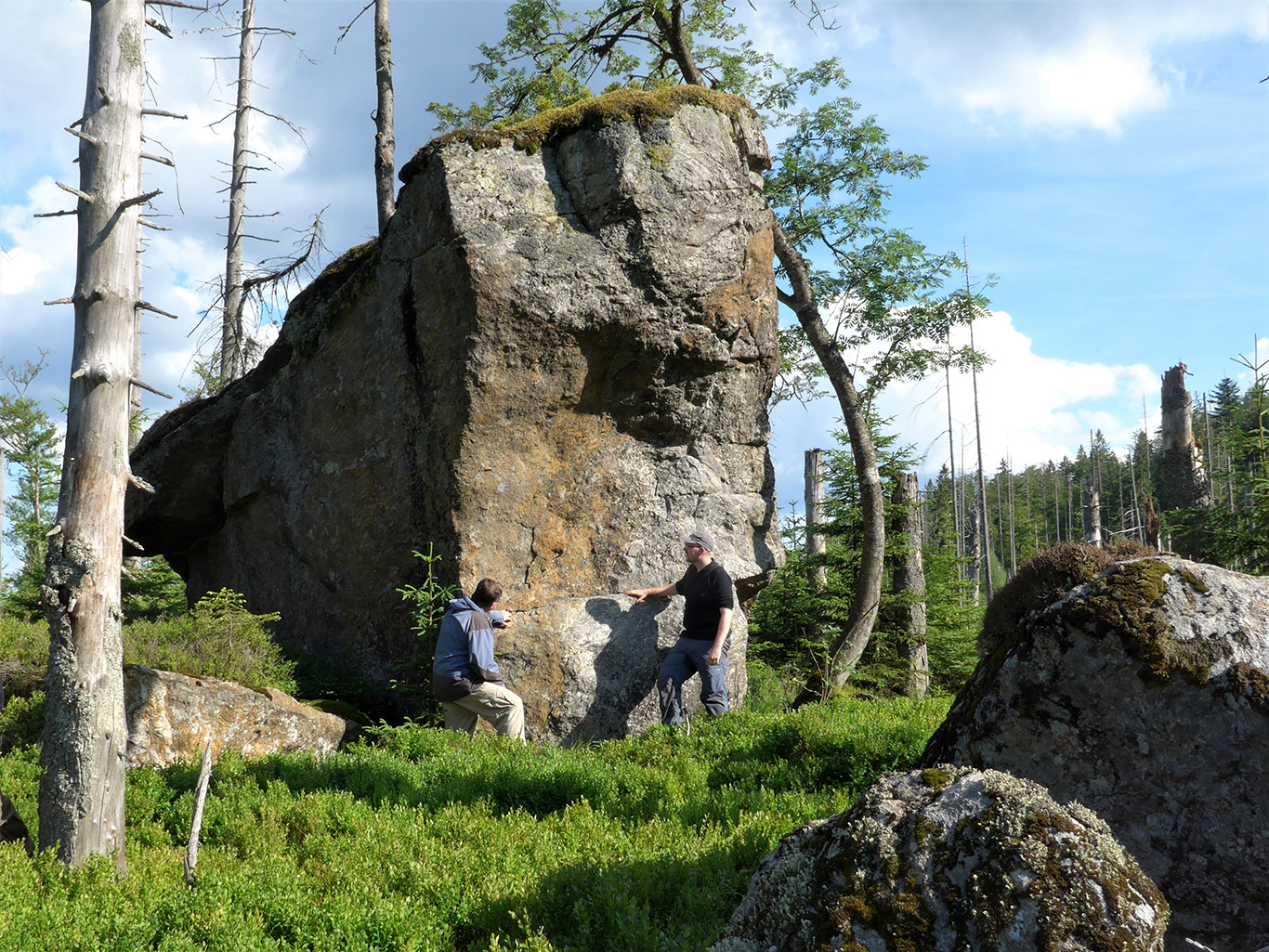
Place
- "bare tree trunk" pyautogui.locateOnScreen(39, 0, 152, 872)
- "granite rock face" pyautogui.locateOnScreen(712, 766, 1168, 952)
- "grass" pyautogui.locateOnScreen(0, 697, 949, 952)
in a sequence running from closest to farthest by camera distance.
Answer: "granite rock face" pyautogui.locateOnScreen(712, 766, 1168, 952) → "grass" pyautogui.locateOnScreen(0, 697, 949, 952) → "bare tree trunk" pyautogui.locateOnScreen(39, 0, 152, 872)

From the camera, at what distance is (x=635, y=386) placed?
36.5ft

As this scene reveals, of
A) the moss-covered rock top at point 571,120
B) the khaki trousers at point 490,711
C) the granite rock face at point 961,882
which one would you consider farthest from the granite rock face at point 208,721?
the granite rock face at point 961,882

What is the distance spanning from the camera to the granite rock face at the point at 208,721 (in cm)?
837

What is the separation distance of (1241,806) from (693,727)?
5.51m

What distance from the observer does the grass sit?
4496mm

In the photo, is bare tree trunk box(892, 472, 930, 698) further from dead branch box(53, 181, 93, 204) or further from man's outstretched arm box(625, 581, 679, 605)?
dead branch box(53, 181, 93, 204)

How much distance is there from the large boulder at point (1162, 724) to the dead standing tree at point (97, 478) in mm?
5808

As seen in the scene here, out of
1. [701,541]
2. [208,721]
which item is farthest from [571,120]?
[208,721]

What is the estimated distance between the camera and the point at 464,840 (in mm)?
5848

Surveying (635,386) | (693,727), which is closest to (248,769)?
(693,727)

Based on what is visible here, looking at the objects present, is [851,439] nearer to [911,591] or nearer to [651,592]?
[911,591]

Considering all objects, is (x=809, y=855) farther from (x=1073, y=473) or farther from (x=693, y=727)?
(x=1073, y=473)

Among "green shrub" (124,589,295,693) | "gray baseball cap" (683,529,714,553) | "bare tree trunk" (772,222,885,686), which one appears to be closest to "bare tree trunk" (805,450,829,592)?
"bare tree trunk" (772,222,885,686)

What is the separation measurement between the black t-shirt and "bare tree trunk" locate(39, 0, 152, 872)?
5652 millimetres
